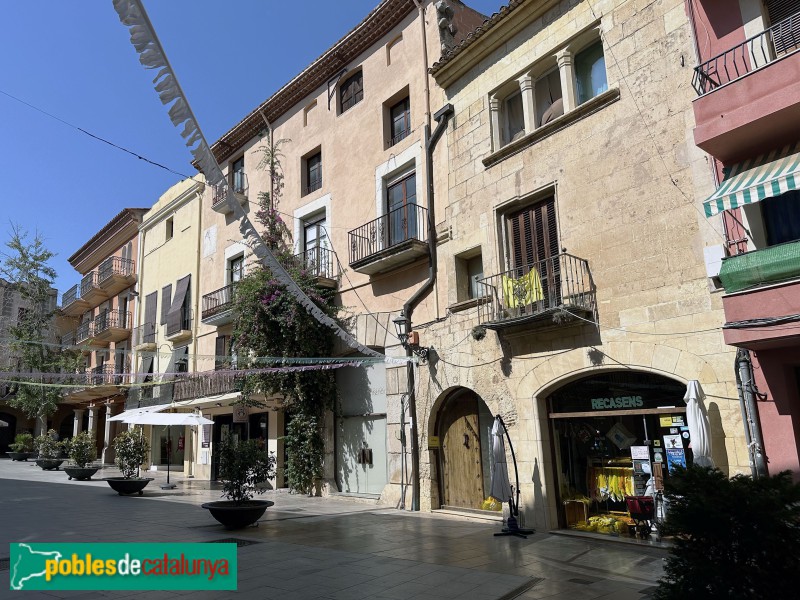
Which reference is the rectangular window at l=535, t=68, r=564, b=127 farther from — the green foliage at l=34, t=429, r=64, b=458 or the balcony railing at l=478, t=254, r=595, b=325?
the green foliage at l=34, t=429, r=64, b=458

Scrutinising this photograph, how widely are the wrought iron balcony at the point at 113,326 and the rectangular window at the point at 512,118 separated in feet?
79.7

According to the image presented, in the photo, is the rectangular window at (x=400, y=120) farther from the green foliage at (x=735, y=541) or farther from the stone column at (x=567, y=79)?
the green foliage at (x=735, y=541)

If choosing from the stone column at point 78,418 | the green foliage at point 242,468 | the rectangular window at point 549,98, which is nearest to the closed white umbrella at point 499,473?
the green foliage at point 242,468

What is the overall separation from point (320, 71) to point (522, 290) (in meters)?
11.1

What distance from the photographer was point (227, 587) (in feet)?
21.5

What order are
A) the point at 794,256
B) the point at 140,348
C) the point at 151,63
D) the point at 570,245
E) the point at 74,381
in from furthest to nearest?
1. the point at 74,381
2. the point at 140,348
3. the point at 570,245
4. the point at 794,256
5. the point at 151,63

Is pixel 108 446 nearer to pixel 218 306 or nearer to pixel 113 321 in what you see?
pixel 113 321

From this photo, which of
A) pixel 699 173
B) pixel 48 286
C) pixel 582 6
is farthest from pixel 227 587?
pixel 48 286

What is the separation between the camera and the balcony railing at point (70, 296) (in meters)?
36.5

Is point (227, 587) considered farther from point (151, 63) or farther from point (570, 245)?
point (570, 245)

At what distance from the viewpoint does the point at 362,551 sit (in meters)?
8.78

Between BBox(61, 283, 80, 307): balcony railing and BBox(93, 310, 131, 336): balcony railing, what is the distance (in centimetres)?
554

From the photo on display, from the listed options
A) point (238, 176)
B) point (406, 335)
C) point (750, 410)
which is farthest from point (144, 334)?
point (750, 410)

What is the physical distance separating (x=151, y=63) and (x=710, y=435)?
8.25m
